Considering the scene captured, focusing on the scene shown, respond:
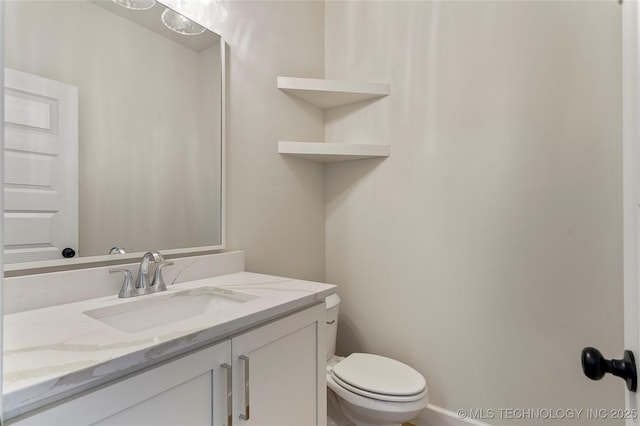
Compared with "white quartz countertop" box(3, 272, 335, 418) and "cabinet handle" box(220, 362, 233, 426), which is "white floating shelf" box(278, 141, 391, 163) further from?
"cabinet handle" box(220, 362, 233, 426)

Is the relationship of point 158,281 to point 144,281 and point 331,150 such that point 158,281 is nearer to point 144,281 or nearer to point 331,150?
point 144,281

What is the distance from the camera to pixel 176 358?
0.67m

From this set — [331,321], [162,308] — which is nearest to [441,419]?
[331,321]

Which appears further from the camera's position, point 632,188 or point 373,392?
point 373,392

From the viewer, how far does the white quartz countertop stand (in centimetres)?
49

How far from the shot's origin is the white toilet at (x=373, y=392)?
49.7 inches

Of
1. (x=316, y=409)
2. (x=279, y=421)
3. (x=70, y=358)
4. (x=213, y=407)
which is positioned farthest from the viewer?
(x=316, y=409)

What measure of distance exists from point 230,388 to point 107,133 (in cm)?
92

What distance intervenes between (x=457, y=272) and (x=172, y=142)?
1.47 m

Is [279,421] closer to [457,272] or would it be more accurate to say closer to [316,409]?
[316,409]

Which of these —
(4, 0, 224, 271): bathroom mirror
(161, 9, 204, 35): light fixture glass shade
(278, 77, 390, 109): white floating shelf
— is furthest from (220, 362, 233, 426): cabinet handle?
(278, 77, 390, 109): white floating shelf

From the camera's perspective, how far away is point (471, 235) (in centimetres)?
152

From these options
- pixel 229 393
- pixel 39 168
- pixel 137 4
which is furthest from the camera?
pixel 137 4

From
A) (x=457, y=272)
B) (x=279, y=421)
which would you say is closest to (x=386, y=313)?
(x=457, y=272)
